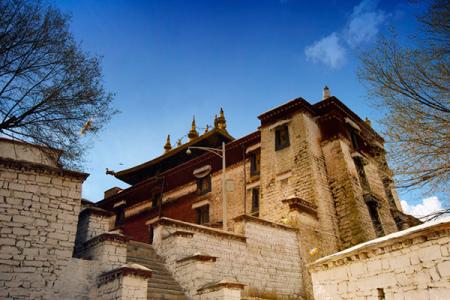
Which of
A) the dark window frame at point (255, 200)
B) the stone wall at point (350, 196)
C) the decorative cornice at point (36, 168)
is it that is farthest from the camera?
the dark window frame at point (255, 200)

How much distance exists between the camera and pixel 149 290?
8344 millimetres

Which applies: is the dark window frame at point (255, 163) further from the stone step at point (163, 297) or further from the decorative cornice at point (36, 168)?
the decorative cornice at point (36, 168)

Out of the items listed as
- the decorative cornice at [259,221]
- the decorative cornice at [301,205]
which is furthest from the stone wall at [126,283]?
the decorative cornice at [301,205]

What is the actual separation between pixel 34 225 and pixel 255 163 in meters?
13.9

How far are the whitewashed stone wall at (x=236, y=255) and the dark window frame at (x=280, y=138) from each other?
5639 millimetres

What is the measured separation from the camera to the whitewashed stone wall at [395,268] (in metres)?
5.71

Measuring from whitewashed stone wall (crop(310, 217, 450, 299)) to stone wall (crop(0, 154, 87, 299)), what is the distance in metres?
6.19

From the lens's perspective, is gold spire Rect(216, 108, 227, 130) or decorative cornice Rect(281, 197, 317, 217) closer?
decorative cornice Rect(281, 197, 317, 217)

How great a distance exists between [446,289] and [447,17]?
5854 millimetres

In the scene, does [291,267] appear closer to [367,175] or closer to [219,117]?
[367,175]

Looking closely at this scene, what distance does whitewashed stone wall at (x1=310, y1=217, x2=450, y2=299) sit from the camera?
18.7 ft

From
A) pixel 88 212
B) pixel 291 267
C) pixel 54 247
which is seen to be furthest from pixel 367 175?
pixel 54 247

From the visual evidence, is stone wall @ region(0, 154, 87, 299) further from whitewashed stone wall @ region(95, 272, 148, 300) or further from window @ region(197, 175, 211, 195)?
window @ region(197, 175, 211, 195)

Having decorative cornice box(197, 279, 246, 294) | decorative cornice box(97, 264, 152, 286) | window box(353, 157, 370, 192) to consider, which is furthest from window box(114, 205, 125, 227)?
decorative cornice box(97, 264, 152, 286)
